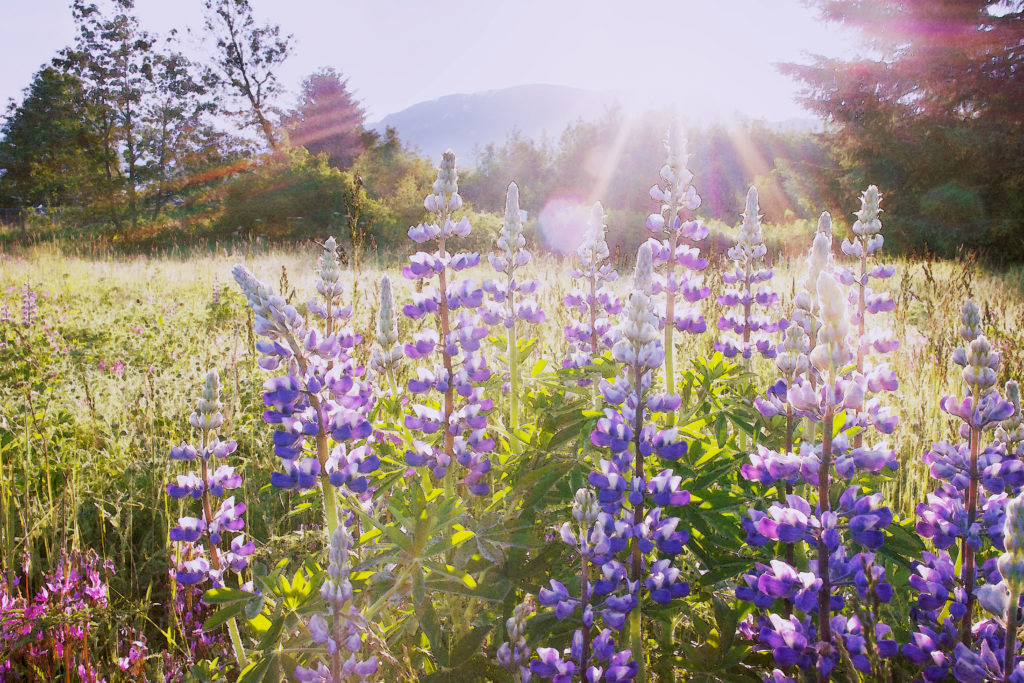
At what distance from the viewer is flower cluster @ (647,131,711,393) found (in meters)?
2.32

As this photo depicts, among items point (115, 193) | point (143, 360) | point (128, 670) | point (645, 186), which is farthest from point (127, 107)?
point (128, 670)

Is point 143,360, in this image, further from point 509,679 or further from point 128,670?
point 509,679

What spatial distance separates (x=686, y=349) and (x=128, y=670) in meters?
3.26

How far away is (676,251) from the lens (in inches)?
95.5

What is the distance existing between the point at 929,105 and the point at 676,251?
20.0 m

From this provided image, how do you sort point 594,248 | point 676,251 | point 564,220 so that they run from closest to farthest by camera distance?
1. point 676,251
2. point 594,248
3. point 564,220

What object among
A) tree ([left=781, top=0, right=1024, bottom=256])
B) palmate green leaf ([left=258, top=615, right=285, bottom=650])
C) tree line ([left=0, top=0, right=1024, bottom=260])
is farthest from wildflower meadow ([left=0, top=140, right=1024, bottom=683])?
tree ([left=781, top=0, right=1024, bottom=256])

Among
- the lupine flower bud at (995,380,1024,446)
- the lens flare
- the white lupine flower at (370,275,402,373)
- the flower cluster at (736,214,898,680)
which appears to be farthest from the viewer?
the lens flare

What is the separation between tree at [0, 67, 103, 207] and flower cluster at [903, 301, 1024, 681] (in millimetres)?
29442

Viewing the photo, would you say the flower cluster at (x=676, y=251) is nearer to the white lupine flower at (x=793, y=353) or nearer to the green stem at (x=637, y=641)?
the white lupine flower at (x=793, y=353)

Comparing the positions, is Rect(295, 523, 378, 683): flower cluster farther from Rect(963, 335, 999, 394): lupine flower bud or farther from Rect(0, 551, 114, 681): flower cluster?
Rect(963, 335, 999, 394): lupine flower bud

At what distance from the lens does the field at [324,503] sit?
4.94 ft

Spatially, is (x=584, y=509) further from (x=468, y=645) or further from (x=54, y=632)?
(x=54, y=632)

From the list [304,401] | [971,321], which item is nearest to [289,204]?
[304,401]
